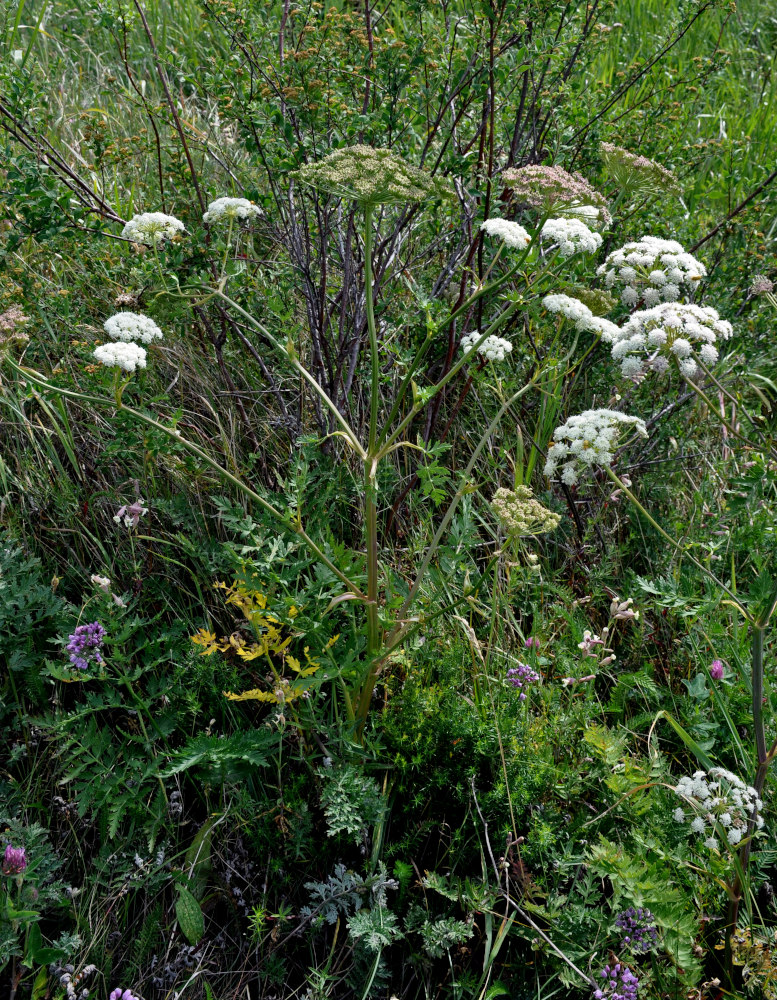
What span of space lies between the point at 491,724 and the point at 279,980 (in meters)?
0.84

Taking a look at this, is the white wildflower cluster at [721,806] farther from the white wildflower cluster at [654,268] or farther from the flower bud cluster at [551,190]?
the flower bud cluster at [551,190]

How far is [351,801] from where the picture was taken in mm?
2033

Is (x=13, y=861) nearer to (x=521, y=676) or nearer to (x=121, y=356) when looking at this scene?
(x=121, y=356)

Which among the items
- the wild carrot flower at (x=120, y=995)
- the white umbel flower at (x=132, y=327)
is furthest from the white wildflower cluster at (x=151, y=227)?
the wild carrot flower at (x=120, y=995)

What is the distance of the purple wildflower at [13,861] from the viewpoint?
74.6 inches

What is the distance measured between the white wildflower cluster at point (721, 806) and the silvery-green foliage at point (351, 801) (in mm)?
759

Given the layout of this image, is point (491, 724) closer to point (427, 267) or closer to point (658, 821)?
point (658, 821)

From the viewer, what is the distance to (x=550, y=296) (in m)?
2.20

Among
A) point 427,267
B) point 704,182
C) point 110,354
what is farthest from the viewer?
point 704,182

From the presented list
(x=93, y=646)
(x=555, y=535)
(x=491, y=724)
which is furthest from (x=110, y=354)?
(x=555, y=535)

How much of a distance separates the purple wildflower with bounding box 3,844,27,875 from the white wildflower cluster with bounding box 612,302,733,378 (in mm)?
1937

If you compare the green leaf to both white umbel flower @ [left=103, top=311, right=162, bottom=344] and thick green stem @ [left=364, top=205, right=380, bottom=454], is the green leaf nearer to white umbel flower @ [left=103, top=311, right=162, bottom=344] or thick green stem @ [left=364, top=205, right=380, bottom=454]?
thick green stem @ [left=364, top=205, right=380, bottom=454]

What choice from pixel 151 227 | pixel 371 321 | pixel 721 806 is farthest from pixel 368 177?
pixel 721 806

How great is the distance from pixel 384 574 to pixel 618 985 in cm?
125
